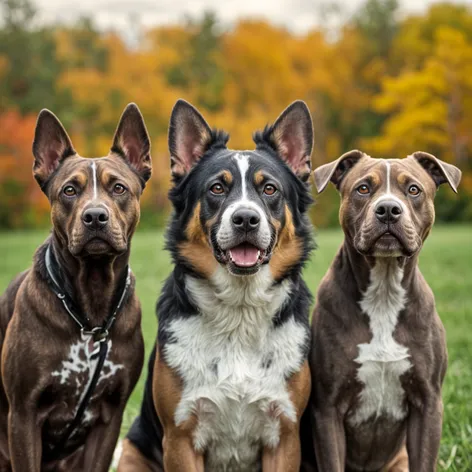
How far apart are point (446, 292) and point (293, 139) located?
9.09m

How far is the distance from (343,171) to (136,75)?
39275 millimetres

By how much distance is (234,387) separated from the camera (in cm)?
441

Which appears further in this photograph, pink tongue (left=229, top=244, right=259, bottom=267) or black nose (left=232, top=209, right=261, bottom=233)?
pink tongue (left=229, top=244, right=259, bottom=267)

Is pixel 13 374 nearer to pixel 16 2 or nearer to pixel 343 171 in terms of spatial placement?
pixel 343 171

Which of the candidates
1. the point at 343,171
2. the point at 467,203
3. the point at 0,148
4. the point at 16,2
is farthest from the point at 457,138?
the point at 343,171

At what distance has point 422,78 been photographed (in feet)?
127

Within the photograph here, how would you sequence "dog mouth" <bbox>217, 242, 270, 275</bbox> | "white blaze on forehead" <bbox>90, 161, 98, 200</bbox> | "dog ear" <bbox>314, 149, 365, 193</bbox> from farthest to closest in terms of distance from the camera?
"dog ear" <bbox>314, 149, 365, 193</bbox> < "white blaze on forehead" <bbox>90, 161, 98, 200</bbox> < "dog mouth" <bbox>217, 242, 270, 275</bbox>

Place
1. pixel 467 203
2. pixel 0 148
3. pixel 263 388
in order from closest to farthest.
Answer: pixel 263 388, pixel 0 148, pixel 467 203

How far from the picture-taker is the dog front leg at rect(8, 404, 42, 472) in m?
4.43

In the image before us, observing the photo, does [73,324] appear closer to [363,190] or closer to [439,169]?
[363,190]

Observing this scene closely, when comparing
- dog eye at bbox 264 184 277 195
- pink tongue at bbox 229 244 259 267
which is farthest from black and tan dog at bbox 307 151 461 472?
pink tongue at bbox 229 244 259 267

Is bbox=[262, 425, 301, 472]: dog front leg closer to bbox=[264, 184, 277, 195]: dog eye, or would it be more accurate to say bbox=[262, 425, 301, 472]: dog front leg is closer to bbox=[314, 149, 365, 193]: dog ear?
bbox=[264, 184, 277, 195]: dog eye

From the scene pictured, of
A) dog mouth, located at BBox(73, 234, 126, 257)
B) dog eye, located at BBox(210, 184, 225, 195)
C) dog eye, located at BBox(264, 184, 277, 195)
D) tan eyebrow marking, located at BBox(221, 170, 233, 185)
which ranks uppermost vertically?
tan eyebrow marking, located at BBox(221, 170, 233, 185)

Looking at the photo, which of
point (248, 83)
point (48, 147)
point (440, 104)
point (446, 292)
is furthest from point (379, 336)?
point (248, 83)
